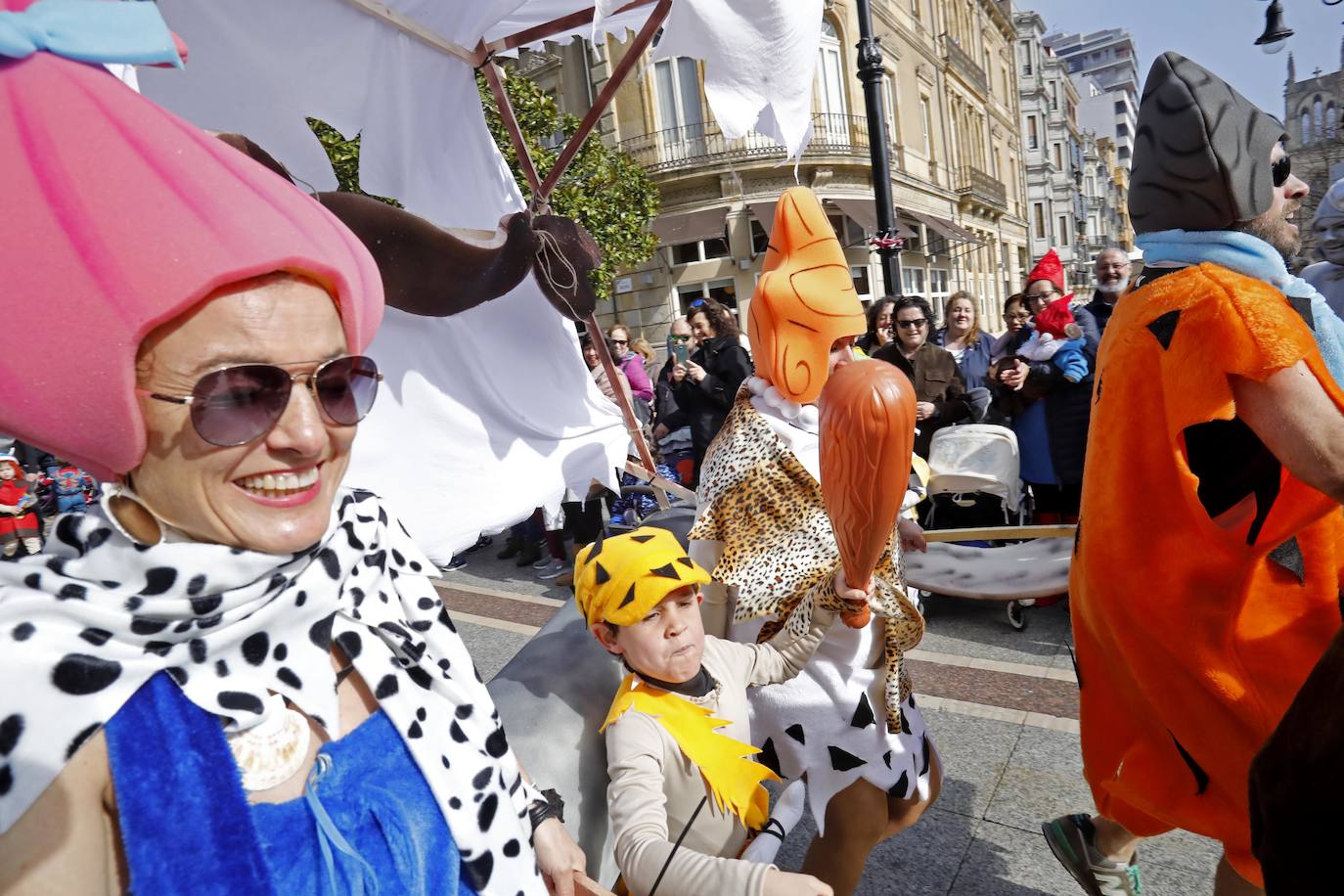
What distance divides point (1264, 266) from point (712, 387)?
4.04 metres

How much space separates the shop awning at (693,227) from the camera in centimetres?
1931

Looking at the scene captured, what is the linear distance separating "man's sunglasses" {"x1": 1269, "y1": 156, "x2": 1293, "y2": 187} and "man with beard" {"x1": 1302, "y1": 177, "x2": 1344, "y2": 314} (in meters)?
2.70

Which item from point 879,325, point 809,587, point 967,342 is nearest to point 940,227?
point 967,342

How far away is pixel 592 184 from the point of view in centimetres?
1305

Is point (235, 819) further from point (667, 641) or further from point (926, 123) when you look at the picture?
point (926, 123)

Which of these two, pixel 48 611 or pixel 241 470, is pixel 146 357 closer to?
pixel 241 470

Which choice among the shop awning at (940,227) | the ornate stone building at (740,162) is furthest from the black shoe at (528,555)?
the shop awning at (940,227)

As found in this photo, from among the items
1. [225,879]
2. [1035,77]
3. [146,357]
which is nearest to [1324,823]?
[225,879]

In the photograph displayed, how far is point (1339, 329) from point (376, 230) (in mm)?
2366

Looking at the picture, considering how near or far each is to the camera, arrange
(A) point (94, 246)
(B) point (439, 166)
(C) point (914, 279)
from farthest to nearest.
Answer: (C) point (914, 279), (B) point (439, 166), (A) point (94, 246)

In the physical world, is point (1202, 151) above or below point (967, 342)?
above

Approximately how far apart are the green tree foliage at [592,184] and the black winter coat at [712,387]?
19.4ft

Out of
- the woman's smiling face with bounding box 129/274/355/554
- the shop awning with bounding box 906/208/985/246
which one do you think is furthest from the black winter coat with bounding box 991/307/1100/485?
the shop awning with bounding box 906/208/985/246

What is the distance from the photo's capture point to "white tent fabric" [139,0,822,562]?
7.28 feet
